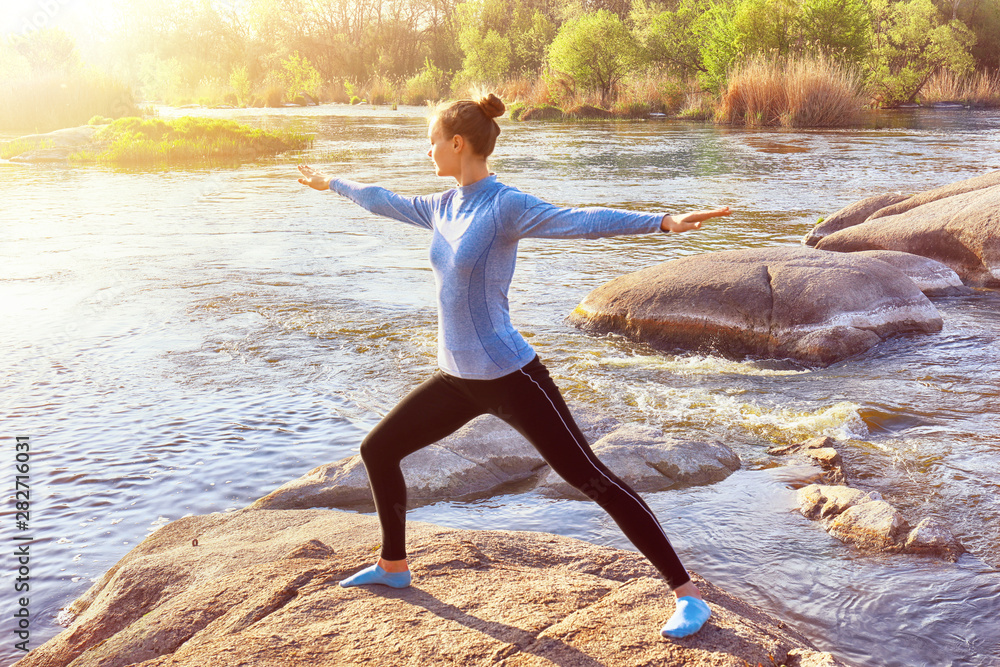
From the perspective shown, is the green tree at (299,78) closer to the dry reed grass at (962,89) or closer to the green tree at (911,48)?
the green tree at (911,48)

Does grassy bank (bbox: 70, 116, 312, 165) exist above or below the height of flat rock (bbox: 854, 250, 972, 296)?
above

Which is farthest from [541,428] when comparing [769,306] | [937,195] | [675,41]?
[675,41]

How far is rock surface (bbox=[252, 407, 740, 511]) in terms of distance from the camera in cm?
472

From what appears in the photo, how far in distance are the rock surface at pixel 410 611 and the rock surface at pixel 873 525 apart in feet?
4.10

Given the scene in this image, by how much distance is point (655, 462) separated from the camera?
499 cm

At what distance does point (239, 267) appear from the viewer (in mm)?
10859

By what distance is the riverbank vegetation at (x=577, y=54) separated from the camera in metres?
32.8

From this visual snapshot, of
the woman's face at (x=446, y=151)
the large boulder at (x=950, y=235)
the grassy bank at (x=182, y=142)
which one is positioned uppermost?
the grassy bank at (x=182, y=142)

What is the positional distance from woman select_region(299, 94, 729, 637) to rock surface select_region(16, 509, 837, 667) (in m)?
0.15

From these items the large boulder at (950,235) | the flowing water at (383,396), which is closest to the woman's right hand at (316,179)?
the flowing water at (383,396)

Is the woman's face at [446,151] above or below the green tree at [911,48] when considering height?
below

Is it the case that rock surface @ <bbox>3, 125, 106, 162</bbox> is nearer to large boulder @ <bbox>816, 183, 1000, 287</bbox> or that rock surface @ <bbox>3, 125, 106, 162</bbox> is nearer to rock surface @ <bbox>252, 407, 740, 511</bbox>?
large boulder @ <bbox>816, 183, 1000, 287</bbox>

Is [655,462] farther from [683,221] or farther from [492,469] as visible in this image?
[683,221]

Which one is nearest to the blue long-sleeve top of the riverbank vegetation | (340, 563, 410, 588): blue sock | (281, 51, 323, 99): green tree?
(340, 563, 410, 588): blue sock
